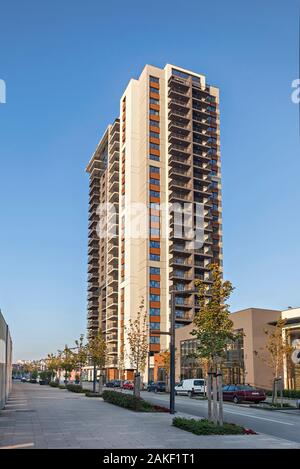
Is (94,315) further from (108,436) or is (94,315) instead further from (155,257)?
(108,436)

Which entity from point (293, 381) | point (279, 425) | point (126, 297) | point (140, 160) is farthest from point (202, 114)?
point (279, 425)

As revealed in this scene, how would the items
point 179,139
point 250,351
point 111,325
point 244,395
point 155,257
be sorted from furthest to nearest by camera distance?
point 111,325, point 179,139, point 155,257, point 250,351, point 244,395

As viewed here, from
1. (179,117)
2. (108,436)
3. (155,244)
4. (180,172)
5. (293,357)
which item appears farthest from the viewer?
(179,117)

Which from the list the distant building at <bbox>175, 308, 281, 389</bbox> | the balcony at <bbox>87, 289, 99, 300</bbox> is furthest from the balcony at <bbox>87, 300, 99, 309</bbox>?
the distant building at <bbox>175, 308, 281, 389</bbox>

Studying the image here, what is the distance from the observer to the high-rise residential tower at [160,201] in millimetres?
92500

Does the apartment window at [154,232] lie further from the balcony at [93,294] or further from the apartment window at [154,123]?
the balcony at [93,294]

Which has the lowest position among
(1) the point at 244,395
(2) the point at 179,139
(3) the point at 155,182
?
(1) the point at 244,395

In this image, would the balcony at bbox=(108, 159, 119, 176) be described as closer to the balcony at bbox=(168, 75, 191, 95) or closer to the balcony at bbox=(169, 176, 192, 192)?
the balcony at bbox=(169, 176, 192, 192)

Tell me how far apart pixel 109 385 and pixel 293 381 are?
3714 centimetres

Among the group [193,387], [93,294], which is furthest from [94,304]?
[193,387]

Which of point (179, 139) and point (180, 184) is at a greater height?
point (179, 139)

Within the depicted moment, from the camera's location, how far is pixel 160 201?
3760 inches

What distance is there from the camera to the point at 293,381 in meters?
47.4

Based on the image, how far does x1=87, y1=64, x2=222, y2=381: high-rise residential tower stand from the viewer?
9250 centimetres
